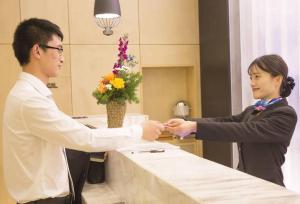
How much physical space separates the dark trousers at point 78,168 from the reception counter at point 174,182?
0.19 feet

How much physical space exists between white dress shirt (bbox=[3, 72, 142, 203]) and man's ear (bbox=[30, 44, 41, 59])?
0.14 metres

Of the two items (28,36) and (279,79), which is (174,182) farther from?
(279,79)

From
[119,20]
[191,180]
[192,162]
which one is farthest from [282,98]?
[119,20]

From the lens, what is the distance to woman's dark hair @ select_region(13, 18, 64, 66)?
6.14ft

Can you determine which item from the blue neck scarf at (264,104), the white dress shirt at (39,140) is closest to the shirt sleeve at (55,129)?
the white dress shirt at (39,140)

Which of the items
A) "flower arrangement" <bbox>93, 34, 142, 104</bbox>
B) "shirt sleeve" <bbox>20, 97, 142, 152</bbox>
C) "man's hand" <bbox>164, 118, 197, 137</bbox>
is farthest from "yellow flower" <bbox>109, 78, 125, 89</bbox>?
"shirt sleeve" <bbox>20, 97, 142, 152</bbox>

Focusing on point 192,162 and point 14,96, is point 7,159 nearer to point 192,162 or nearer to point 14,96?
point 14,96

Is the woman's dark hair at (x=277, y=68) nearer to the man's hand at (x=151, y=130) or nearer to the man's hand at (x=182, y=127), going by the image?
the man's hand at (x=182, y=127)

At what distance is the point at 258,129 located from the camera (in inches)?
80.0

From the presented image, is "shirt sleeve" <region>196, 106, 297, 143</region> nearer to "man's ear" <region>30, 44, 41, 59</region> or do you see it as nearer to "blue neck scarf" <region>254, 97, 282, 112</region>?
"blue neck scarf" <region>254, 97, 282, 112</region>

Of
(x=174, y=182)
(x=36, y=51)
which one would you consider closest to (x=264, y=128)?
(x=174, y=182)

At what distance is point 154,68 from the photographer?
17.5ft

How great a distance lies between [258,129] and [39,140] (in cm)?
111

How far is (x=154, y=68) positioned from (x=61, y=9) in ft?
4.79
